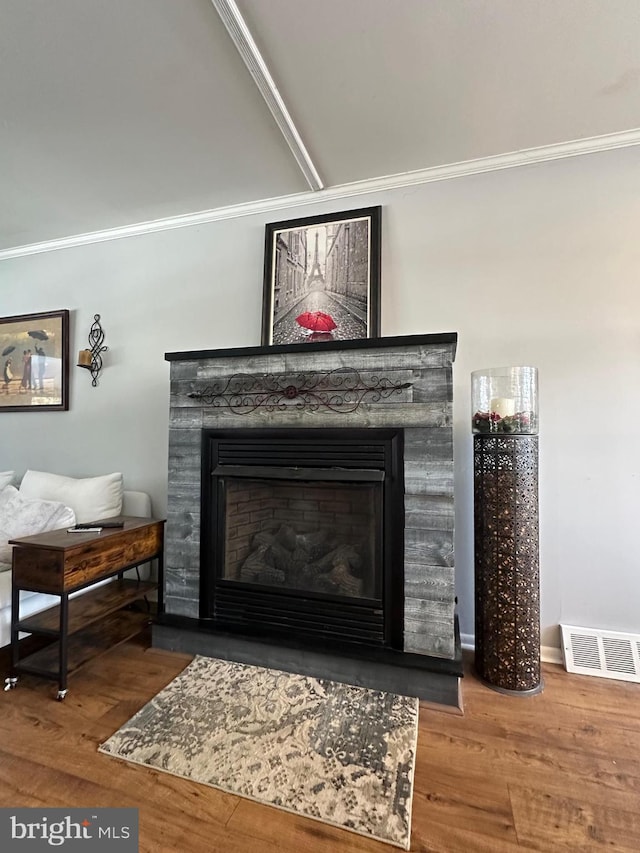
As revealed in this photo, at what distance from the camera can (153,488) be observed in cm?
279

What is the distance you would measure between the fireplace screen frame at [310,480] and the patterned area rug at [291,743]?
0.75ft

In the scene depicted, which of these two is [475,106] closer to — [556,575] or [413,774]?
[556,575]

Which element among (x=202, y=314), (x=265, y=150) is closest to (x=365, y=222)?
(x=265, y=150)

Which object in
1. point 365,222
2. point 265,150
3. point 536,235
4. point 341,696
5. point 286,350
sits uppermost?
point 265,150

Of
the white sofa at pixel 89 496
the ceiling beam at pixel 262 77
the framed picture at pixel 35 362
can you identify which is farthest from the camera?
the framed picture at pixel 35 362

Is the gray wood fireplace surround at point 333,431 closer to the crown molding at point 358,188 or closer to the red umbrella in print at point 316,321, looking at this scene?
the red umbrella in print at point 316,321

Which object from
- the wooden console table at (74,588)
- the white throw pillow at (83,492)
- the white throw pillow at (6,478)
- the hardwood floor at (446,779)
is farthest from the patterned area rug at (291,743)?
the white throw pillow at (6,478)

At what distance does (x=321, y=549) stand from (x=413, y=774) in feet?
3.12

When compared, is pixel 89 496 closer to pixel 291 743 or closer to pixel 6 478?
pixel 6 478

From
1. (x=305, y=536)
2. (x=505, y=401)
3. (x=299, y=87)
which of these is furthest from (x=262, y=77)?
(x=305, y=536)

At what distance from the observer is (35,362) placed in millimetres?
3150

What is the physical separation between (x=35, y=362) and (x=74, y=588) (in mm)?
2095

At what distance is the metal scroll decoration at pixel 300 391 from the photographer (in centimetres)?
192

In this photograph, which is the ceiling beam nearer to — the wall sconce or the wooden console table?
the wall sconce
